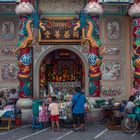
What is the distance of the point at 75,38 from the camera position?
18203 mm

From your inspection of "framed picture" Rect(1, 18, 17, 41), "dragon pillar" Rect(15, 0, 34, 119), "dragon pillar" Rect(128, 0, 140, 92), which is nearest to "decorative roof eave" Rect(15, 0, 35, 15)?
"dragon pillar" Rect(15, 0, 34, 119)

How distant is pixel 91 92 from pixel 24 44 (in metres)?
3.55

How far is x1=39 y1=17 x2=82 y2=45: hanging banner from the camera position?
1794 cm

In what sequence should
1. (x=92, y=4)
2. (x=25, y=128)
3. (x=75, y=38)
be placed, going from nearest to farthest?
(x=25, y=128), (x=92, y=4), (x=75, y=38)

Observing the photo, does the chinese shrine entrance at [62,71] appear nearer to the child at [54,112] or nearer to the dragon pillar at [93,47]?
the dragon pillar at [93,47]

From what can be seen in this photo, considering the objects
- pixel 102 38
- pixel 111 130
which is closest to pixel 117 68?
pixel 102 38

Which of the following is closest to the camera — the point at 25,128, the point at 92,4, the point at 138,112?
the point at 138,112

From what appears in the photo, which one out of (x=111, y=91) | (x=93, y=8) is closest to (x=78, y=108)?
(x=93, y=8)

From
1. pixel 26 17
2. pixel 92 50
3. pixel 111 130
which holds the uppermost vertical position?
pixel 26 17

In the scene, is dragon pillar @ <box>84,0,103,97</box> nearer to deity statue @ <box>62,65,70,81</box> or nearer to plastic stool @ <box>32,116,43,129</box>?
plastic stool @ <box>32,116,43,129</box>

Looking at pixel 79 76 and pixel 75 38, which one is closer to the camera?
pixel 75 38

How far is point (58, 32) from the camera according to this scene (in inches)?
709

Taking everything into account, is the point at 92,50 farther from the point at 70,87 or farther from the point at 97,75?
the point at 70,87

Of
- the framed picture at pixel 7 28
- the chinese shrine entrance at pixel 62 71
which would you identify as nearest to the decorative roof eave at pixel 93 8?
the chinese shrine entrance at pixel 62 71
